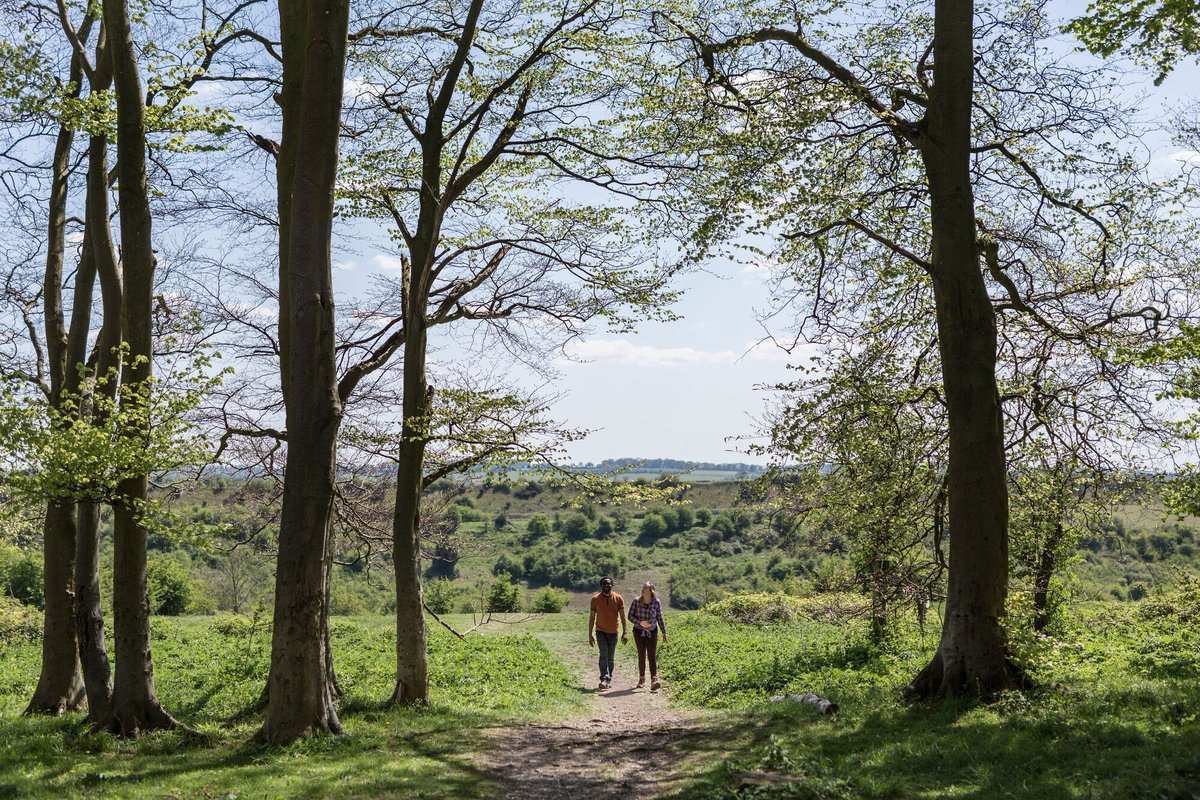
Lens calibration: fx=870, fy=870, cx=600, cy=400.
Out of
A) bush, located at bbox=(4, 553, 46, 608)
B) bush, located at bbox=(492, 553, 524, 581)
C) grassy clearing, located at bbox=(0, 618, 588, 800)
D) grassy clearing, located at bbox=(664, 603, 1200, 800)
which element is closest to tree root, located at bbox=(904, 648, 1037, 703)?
grassy clearing, located at bbox=(664, 603, 1200, 800)

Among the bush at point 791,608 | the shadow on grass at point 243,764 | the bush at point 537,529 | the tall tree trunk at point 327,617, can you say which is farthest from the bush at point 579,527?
the shadow on grass at point 243,764

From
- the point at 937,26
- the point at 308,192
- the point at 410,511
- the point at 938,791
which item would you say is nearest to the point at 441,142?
the point at 308,192

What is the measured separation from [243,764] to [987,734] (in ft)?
22.6

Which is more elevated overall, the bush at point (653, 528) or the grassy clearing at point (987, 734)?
the grassy clearing at point (987, 734)

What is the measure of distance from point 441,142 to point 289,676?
7.81 m

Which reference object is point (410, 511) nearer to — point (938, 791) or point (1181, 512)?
point (938, 791)

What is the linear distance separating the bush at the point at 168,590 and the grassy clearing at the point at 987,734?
87.7ft

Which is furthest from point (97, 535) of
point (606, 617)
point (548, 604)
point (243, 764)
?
point (548, 604)

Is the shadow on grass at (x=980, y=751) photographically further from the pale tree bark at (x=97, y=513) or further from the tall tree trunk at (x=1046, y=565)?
the pale tree bark at (x=97, y=513)

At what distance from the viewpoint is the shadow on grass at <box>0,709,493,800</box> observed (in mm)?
7277

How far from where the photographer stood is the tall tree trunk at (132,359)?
32.4 feet

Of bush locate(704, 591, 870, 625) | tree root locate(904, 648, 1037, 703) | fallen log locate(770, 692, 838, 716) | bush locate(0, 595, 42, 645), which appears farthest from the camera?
bush locate(0, 595, 42, 645)

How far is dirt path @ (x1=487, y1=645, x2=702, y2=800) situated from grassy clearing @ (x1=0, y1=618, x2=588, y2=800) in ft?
1.21

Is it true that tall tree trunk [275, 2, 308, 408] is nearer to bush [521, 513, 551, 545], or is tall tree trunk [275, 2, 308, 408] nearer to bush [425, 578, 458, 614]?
bush [425, 578, 458, 614]
